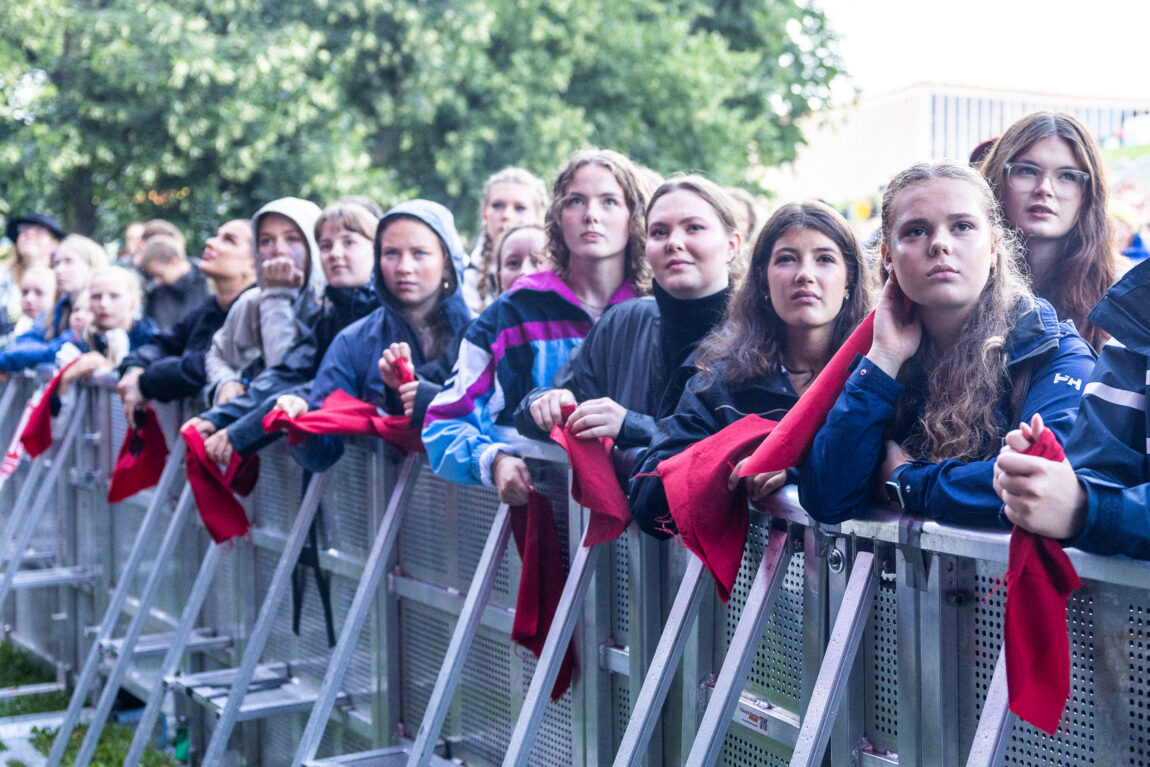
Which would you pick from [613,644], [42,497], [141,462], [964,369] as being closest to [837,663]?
[964,369]

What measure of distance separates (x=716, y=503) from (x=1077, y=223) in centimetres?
120

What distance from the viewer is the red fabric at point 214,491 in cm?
487

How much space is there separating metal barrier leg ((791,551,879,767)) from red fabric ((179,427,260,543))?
10.0 feet

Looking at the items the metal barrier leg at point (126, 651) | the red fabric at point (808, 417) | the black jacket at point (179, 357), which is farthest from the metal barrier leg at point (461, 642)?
the black jacket at point (179, 357)

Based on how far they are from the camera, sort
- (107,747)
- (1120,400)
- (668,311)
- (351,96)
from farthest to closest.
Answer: (351,96), (107,747), (668,311), (1120,400)

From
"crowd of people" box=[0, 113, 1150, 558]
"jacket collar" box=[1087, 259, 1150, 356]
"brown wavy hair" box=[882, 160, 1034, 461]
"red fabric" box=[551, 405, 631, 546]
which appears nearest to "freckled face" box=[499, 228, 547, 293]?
"crowd of people" box=[0, 113, 1150, 558]

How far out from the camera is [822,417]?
250 cm

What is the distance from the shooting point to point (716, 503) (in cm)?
267

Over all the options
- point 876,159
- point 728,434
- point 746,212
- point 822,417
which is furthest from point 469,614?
point 876,159

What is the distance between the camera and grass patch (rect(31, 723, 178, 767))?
227 inches

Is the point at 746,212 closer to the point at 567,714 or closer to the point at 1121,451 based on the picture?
the point at 567,714

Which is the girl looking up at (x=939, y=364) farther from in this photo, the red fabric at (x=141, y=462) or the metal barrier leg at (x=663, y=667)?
the red fabric at (x=141, y=462)

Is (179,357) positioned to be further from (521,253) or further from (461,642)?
(461,642)

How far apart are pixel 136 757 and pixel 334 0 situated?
12.0m
